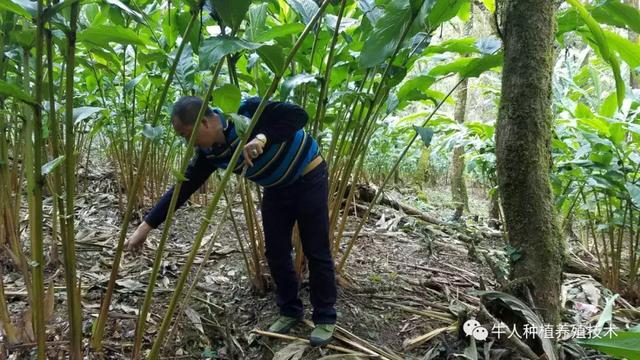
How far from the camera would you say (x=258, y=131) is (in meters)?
1.23

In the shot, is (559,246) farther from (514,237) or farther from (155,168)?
(155,168)

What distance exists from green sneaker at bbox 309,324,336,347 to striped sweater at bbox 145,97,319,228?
0.45m

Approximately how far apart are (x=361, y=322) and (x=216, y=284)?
23.3 inches

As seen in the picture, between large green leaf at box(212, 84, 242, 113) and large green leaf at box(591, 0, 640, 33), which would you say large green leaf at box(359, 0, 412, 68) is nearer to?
large green leaf at box(212, 84, 242, 113)

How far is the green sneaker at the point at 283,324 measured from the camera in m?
1.38

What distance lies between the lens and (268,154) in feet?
4.11

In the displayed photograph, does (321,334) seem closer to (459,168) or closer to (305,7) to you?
(305,7)

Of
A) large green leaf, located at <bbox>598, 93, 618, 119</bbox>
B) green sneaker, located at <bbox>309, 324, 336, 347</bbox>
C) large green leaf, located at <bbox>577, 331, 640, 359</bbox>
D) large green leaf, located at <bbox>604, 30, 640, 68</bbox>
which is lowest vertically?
green sneaker, located at <bbox>309, 324, 336, 347</bbox>

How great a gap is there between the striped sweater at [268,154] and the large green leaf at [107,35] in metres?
0.34

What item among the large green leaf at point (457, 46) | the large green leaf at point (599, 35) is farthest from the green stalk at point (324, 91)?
the large green leaf at point (599, 35)

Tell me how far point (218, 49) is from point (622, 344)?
768 mm

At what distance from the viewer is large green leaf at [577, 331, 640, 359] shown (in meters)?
0.64

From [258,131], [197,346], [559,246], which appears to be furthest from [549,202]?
[197,346]

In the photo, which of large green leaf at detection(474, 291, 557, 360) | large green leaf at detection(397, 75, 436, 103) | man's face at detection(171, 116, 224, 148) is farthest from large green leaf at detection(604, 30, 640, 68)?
man's face at detection(171, 116, 224, 148)
